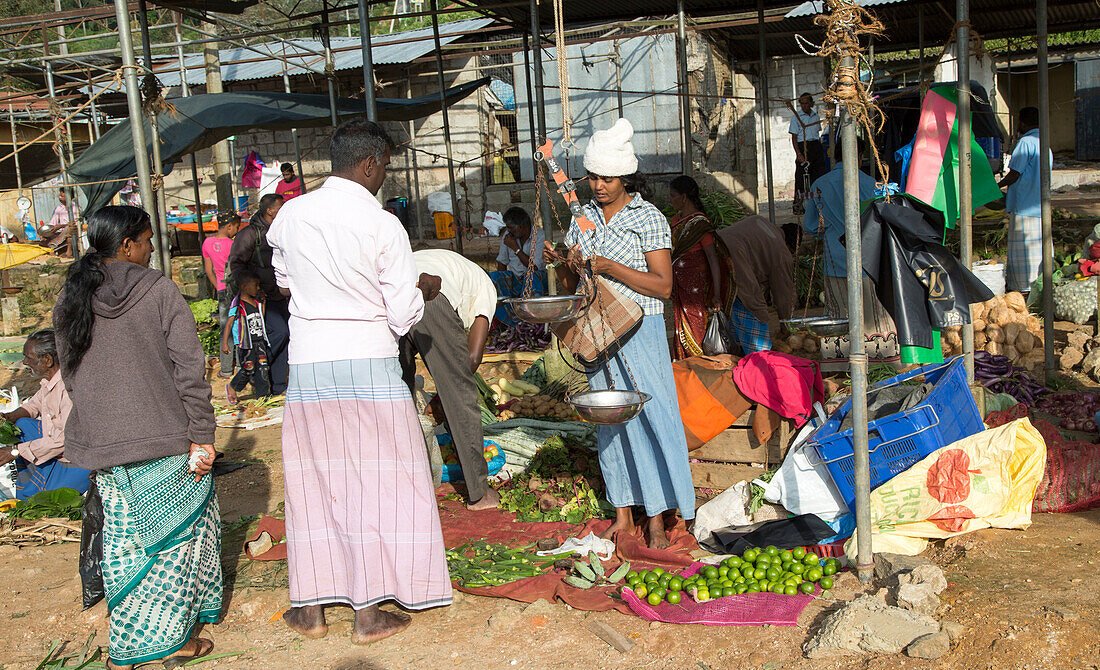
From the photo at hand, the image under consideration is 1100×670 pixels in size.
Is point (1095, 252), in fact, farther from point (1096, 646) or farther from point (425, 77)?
point (425, 77)

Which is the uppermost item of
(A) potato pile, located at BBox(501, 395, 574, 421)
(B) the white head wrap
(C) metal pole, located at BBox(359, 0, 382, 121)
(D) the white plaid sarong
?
(C) metal pole, located at BBox(359, 0, 382, 121)

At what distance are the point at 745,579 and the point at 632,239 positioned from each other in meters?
1.48

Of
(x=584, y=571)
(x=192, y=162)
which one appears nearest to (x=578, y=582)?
(x=584, y=571)

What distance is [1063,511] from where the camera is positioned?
390 centimetres

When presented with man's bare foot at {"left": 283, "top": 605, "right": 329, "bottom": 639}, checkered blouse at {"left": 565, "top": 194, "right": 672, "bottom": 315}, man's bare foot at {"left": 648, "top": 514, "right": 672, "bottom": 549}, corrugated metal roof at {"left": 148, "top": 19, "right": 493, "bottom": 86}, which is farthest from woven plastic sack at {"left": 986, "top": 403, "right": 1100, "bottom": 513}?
corrugated metal roof at {"left": 148, "top": 19, "right": 493, "bottom": 86}

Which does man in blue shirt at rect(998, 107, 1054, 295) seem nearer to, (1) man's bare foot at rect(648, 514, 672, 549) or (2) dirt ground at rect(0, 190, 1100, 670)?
(2) dirt ground at rect(0, 190, 1100, 670)

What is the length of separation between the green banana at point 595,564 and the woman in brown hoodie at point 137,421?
5.20ft

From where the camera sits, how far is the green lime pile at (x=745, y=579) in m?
3.28

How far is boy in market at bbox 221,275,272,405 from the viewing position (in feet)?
23.8

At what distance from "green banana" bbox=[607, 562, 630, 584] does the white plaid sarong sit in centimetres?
587

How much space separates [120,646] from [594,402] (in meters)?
2.01

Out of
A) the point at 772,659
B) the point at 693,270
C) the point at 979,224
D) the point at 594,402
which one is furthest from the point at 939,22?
the point at 772,659

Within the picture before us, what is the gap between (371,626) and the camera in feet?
10.2

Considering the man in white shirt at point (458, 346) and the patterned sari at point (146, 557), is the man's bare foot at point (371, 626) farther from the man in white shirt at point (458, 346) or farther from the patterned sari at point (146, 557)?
the man in white shirt at point (458, 346)
